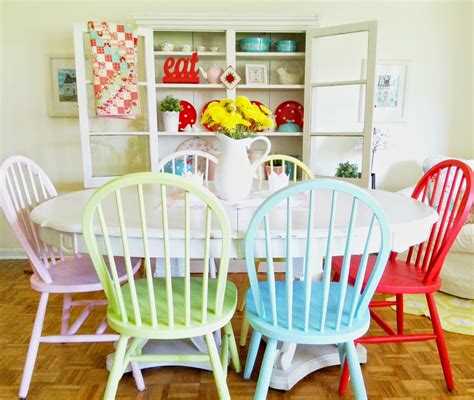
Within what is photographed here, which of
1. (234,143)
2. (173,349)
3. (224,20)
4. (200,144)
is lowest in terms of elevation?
(173,349)

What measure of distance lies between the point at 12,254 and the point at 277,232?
2.93 m

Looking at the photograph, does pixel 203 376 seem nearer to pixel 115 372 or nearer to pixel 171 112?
pixel 115 372

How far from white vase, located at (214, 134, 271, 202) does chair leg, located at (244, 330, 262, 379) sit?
0.55m

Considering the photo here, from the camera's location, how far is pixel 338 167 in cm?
331

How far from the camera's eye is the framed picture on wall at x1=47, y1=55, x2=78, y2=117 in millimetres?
3115

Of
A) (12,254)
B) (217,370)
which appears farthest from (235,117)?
(12,254)

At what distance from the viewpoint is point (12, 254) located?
3359mm

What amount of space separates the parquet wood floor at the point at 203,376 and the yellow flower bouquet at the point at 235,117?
1.03 meters

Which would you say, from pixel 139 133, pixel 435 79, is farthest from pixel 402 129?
pixel 139 133

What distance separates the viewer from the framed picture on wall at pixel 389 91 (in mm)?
3238

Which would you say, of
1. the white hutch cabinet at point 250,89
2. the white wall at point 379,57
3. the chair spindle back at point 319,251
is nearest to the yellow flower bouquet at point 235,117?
the chair spindle back at point 319,251

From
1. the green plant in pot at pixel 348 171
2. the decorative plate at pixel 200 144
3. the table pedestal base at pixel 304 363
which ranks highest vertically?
the decorative plate at pixel 200 144

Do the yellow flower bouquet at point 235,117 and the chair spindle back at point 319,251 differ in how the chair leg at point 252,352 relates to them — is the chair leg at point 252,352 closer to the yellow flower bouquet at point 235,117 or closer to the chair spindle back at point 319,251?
the chair spindle back at point 319,251

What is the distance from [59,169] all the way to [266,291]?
2.46 m
